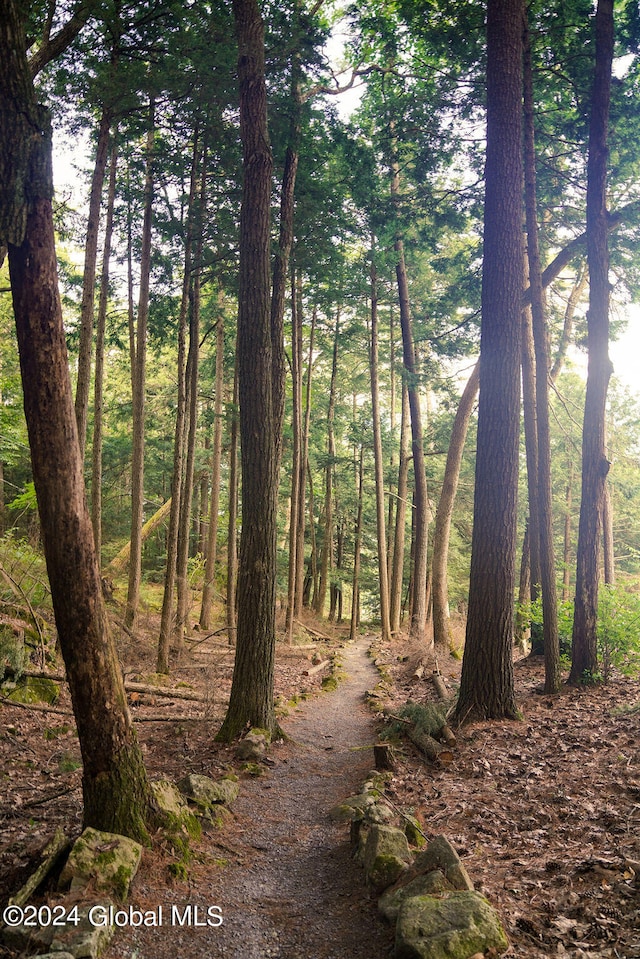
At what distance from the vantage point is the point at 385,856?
398 centimetres

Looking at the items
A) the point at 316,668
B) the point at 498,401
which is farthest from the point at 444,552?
the point at 498,401

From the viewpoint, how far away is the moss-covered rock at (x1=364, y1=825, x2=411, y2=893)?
389 cm

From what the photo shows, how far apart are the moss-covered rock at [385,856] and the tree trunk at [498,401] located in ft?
10.6

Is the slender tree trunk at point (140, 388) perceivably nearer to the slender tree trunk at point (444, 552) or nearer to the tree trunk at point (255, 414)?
the tree trunk at point (255, 414)

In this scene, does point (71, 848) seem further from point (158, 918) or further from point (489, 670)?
point (489, 670)

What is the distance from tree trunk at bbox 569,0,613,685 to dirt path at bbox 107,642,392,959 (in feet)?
14.7

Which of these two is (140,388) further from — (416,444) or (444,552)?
(444,552)

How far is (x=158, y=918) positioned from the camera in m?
3.54

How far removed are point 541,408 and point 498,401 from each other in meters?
2.17

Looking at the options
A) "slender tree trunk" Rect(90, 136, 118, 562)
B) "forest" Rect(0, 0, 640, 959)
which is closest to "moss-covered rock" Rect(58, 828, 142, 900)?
"forest" Rect(0, 0, 640, 959)

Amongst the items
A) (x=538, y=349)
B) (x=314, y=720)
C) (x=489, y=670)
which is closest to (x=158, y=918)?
(x=489, y=670)

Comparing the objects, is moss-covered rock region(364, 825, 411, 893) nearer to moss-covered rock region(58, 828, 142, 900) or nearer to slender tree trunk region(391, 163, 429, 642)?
moss-covered rock region(58, 828, 142, 900)

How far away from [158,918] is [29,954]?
868 millimetres

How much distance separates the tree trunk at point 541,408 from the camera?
886cm
